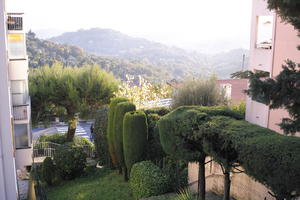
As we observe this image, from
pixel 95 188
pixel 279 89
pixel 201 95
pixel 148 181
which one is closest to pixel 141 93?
pixel 201 95

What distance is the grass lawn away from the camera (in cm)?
1438

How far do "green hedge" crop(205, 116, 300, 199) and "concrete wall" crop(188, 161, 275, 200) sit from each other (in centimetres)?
172

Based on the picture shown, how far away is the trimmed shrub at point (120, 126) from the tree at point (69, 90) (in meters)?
7.38

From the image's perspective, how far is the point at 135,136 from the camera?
572 inches

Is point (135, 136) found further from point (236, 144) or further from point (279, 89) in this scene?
point (279, 89)

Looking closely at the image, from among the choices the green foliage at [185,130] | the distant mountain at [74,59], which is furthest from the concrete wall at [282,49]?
the distant mountain at [74,59]

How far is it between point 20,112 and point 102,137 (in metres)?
4.41

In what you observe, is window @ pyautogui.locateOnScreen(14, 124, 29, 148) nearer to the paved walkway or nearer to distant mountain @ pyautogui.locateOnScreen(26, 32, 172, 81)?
the paved walkway

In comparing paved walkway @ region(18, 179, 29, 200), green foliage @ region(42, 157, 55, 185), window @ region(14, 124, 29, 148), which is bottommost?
paved walkway @ region(18, 179, 29, 200)

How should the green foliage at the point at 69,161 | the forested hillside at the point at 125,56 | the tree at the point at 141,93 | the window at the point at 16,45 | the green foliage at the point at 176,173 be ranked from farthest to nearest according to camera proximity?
1. the forested hillside at the point at 125,56
2. the tree at the point at 141,93
3. the green foliage at the point at 69,161
4. the window at the point at 16,45
5. the green foliage at the point at 176,173

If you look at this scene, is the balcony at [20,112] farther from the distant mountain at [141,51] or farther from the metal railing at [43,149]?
the distant mountain at [141,51]

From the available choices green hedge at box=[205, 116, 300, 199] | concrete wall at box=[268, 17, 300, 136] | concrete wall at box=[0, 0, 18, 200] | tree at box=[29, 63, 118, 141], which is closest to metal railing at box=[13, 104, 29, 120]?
concrete wall at box=[0, 0, 18, 200]

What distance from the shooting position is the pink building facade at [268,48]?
511 inches

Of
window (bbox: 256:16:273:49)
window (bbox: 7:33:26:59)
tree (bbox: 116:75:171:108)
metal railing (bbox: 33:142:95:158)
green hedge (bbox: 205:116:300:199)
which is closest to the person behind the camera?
green hedge (bbox: 205:116:300:199)
